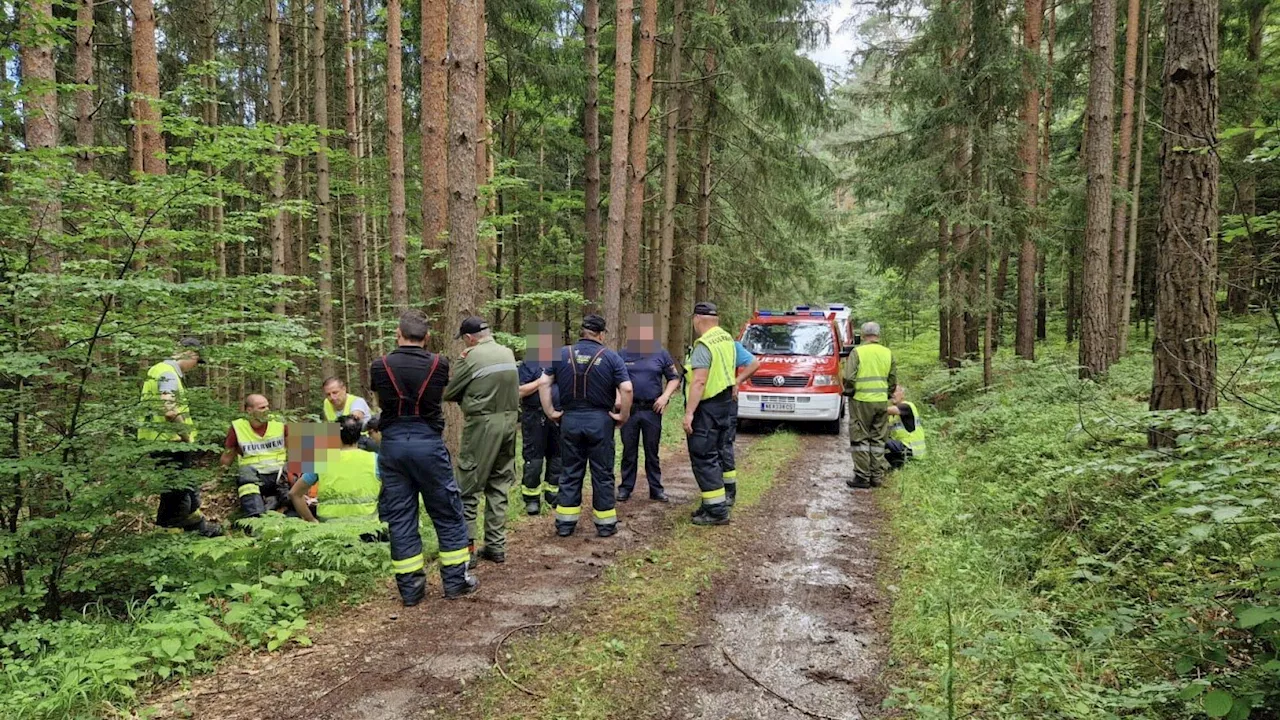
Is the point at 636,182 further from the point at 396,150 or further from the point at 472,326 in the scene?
the point at 472,326

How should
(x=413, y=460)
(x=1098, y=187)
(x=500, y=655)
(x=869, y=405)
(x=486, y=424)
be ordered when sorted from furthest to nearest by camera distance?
(x=1098, y=187) → (x=869, y=405) → (x=486, y=424) → (x=413, y=460) → (x=500, y=655)

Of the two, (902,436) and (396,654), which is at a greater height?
(902,436)

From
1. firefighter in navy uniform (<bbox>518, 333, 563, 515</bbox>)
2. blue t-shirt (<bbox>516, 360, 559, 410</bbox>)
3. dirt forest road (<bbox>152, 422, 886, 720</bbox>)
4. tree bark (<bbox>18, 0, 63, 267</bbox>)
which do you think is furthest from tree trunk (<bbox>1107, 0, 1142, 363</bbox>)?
tree bark (<bbox>18, 0, 63, 267</bbox>)

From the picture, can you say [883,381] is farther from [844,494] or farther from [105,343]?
[105,343]

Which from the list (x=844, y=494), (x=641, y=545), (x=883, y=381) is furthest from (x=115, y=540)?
(x=883, y=381)

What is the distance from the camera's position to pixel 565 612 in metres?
4.38

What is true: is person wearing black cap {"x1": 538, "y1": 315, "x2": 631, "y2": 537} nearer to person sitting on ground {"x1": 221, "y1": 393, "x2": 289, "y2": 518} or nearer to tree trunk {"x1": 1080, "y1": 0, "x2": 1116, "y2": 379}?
person sitting on ground {"x1": 221, "y1": 393, "x2": 289, "y2": 518}

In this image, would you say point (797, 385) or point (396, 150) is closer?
point (797, 385)

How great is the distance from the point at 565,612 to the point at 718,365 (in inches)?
119

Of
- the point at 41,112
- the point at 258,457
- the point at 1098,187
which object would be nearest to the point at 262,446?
the point at 258,457

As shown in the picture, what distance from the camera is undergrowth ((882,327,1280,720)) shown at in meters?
2.80

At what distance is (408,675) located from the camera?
3.57m

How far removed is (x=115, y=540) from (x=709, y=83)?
46.2 feet

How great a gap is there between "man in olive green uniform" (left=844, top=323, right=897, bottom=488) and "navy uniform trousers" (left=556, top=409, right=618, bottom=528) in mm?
3611
